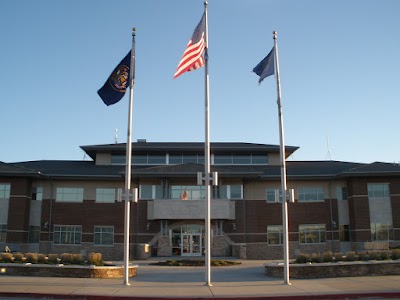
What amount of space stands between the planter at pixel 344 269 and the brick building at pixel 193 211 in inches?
603

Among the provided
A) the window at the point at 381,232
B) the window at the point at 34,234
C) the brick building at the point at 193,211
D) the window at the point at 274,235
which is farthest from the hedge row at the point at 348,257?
the window at the point at 34,234

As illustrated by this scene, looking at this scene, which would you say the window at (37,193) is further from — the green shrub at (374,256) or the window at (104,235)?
the green shrub at (374,256)

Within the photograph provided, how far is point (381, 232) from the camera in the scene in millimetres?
36094

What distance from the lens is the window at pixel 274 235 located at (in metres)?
37.1

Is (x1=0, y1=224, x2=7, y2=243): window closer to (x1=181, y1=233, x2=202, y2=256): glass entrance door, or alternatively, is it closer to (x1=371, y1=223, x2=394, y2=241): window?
(x1=181, y1=233, x2=202, y2=256): glass entrance door

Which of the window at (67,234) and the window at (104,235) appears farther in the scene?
the window at (67,234)

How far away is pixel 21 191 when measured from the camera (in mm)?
36406

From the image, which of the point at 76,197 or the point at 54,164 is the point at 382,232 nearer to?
the point at 76,197

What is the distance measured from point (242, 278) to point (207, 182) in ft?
18.1

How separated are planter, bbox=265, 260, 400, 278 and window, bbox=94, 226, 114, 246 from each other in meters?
20.9

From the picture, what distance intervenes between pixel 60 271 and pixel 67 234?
61.1 feet

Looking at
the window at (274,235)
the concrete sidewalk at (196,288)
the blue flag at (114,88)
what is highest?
the blue flag at (114,88)

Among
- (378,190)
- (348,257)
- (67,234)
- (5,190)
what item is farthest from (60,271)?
(378,190)

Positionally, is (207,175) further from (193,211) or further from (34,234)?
(34,234)
